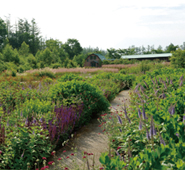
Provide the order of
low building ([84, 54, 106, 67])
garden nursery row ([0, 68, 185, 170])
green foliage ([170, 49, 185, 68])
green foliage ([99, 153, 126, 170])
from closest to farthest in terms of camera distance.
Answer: green foliage ([99, 153, 126, 170]) → garden nursery row ([0, 68, 185, 170]) → green foliage ([170, 49, 185, 68]) → low building ([84, 54, 106, 67])

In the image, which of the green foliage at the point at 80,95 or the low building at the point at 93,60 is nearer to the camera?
the green foliage at the point at 80,95

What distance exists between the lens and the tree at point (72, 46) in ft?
218

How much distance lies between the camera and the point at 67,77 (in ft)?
21.7

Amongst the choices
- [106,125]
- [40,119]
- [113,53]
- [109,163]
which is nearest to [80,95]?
[106,125]

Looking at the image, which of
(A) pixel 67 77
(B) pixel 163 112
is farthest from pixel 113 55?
(B) pixel 163 112

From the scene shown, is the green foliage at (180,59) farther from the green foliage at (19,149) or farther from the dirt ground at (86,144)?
the green foliage at (19,149)

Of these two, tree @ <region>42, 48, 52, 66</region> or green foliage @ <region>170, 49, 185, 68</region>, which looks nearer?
green foliage @ <region>170, 49, 185, 68</region>

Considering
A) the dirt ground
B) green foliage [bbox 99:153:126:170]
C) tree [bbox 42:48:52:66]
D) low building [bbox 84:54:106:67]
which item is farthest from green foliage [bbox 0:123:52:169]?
low building [bbox 84:54:106:67]

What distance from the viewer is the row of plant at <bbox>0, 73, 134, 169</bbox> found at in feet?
9.05

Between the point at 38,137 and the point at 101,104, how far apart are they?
2.94m

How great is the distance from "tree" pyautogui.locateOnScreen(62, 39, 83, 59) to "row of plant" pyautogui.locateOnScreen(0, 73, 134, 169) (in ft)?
202

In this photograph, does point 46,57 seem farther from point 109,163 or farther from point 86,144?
point 109,163

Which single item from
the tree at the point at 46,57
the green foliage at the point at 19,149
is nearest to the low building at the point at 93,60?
the tree at the point at 46,57

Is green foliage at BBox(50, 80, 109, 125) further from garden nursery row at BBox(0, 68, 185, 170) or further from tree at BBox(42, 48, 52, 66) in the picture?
tree at BBox(42, 48, 52, 66)
